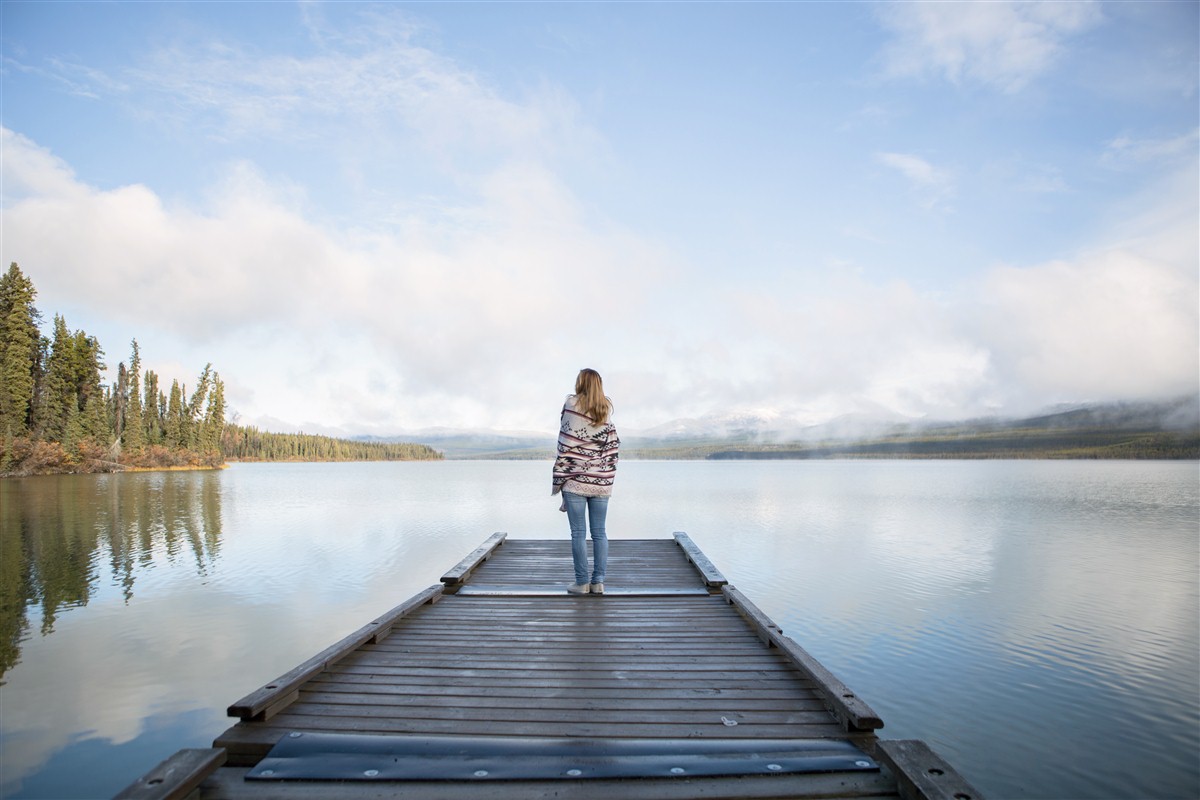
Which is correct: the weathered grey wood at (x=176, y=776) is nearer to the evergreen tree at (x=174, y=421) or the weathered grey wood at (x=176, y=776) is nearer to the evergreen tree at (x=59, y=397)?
the evergreen tree at (x=59, y=397)

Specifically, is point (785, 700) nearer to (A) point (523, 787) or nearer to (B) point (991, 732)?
(A) point (523, 787)

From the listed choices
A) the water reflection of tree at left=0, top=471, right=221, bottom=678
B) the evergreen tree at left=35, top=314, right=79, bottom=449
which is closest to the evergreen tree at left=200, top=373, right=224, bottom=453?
the evergreen tree at left=35, top=314, right=79, bottom=449

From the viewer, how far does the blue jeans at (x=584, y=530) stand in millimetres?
7371

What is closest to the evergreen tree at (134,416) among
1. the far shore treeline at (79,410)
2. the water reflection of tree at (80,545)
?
the far shore treeline at (79,410)

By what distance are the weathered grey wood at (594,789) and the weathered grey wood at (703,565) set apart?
16.5ft

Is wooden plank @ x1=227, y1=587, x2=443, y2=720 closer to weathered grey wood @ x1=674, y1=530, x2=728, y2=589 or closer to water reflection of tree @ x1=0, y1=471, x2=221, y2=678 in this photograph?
weathered grey wood @ x1=674, y1=530, x2=728, y2=589

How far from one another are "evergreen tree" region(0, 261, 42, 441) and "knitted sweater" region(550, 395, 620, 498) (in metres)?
59.1

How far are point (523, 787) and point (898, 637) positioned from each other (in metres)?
8.44

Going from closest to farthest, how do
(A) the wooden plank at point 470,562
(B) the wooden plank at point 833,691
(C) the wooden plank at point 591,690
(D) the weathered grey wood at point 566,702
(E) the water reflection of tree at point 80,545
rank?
(B) the wooden plank at point 833,691 < (D) the weathered grey wood at point 566,702 < (C) the wooden plank at point 591,690 < (A) the wooden plank at point 470,562 < (E) the water reflection of tree at point 80,545

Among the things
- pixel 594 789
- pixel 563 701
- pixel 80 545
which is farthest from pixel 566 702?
pixel 80 545

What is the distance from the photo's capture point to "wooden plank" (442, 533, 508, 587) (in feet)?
28.4

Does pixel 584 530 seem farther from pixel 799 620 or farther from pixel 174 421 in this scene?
pixel 174 421

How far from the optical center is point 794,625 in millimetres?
10477

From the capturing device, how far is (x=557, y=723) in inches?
158
